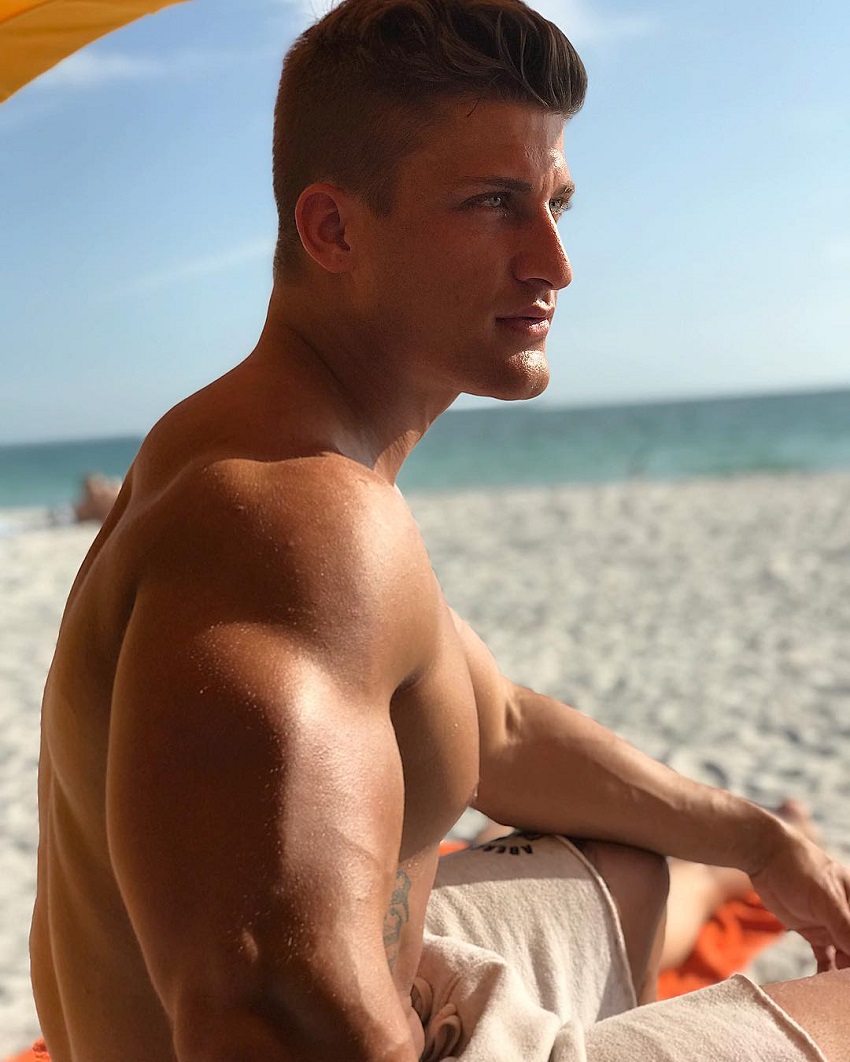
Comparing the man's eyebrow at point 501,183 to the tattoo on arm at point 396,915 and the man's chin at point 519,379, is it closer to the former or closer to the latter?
the man's chin at point 519,379

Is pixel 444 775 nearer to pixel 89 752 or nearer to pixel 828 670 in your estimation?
pixel 89 752

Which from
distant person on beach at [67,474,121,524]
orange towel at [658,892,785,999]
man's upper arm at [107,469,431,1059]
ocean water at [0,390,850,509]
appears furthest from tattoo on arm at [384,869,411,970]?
ocean water at [0,390,850,509]

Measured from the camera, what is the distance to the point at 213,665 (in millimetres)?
875

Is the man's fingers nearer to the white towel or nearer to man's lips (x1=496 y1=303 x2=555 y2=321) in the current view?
the white towel

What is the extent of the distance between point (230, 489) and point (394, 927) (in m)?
0.54

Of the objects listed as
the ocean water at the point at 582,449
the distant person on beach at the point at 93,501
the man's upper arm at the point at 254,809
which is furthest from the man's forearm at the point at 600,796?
the ocean water at the point at 582,449

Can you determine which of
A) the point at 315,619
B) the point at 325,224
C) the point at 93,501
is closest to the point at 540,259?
the point at 325,224

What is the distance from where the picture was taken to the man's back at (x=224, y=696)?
0.86 metres

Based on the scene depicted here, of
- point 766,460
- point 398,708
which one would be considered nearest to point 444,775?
point 398,708

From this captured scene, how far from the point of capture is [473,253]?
1240mm

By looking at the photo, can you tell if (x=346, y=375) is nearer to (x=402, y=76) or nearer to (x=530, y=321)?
(x=530, y=321)

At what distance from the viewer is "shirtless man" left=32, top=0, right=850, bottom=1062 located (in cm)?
86

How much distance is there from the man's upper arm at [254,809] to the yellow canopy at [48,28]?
3.68 feet

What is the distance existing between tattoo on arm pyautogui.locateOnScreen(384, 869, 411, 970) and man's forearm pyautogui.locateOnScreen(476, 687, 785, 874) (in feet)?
1.95
